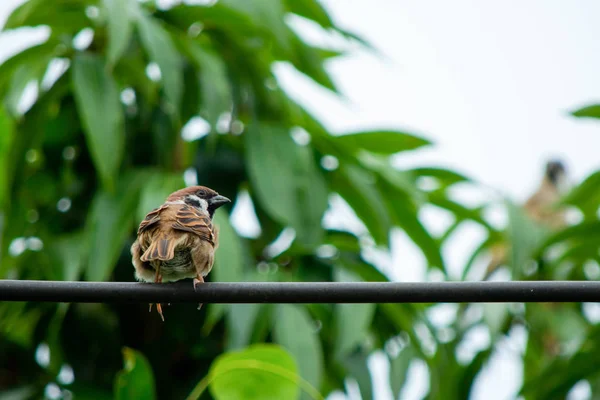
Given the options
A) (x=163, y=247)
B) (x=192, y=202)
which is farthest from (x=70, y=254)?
(x=163, y=247)

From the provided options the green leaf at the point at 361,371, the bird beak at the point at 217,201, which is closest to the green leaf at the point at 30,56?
the bird beak at the point at 217,201

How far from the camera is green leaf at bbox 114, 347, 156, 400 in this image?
4.14m

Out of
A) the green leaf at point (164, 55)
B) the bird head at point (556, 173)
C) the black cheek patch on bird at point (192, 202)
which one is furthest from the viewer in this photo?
the bird head at point (556, 173)

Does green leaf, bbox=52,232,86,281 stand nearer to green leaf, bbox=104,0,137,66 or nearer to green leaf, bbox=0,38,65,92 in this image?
green leaf, bbox=104,0,137,66

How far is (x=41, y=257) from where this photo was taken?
5367mm

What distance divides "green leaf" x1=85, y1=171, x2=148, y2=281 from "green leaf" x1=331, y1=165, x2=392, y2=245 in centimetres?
137

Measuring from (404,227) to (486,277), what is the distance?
2.52 m

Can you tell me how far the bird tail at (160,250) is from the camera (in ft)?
11.4

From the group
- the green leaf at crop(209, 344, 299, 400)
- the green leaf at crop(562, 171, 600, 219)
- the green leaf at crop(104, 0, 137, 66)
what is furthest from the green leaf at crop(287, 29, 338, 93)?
the green leaf at crop(209, 344, 299, 400)

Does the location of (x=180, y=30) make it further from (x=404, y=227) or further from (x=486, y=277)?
(x=486, y=277)

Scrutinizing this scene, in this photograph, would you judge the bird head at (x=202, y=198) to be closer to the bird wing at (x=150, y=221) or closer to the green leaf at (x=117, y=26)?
Result: the bird wing at (x=150, y=221)

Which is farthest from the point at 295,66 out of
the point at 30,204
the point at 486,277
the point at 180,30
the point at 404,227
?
the point at 486,277

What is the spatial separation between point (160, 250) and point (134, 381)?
3.20 feet

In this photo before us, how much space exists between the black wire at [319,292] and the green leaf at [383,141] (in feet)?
11.6
